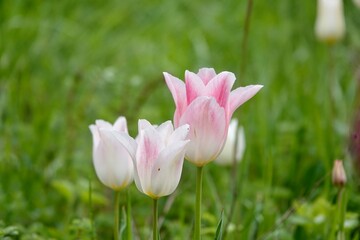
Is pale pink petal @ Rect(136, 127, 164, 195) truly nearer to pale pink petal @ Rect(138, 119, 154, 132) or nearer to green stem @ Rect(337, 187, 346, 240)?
pale pink petal @ Rect(138, 119, 154, 132)

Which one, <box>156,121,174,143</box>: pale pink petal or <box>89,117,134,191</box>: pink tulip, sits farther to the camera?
<box>89,117,134,191</box>: pink tulip

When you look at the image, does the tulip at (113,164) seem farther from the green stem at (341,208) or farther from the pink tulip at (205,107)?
the green stem at (341,208)

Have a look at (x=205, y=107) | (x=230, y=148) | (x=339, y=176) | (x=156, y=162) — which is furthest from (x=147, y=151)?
(x=230, y=148)

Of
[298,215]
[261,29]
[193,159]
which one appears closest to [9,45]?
[261,29]

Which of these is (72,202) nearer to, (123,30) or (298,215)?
(298,215)

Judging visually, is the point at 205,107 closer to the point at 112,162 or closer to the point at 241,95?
the point at 241,95

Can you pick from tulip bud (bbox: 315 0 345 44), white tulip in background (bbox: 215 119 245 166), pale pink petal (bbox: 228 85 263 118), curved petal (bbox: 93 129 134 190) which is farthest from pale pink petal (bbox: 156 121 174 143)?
tulip bud (bbox: 315 0 345 44)
